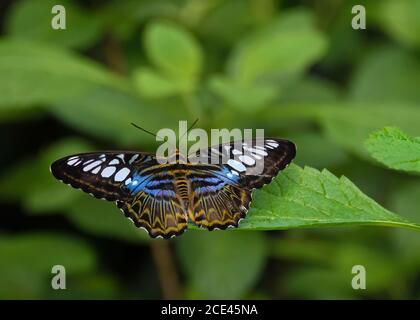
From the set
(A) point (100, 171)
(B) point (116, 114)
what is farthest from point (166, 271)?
(A) point (100, 171)

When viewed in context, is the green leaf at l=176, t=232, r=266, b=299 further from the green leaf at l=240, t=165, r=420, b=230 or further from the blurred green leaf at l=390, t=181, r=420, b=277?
the green leaf at l=240, t=165, r=420, b=230

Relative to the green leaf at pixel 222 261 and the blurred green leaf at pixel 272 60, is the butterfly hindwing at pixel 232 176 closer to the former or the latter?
the blurred green leaf at pixel 272 60

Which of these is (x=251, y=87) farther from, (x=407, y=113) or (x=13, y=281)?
(x=13, y=281)

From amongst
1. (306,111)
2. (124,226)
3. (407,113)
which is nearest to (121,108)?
(124,226)

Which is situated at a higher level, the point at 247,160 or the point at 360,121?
the point at 360,121

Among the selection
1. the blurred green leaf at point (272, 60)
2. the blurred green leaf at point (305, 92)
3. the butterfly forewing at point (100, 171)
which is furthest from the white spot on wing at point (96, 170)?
the blurred green leaf at point (305, 92)

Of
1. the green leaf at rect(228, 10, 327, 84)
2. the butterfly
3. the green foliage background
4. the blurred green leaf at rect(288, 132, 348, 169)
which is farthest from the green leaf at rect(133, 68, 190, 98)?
the butterfly

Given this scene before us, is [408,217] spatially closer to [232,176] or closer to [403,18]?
[403,18]
